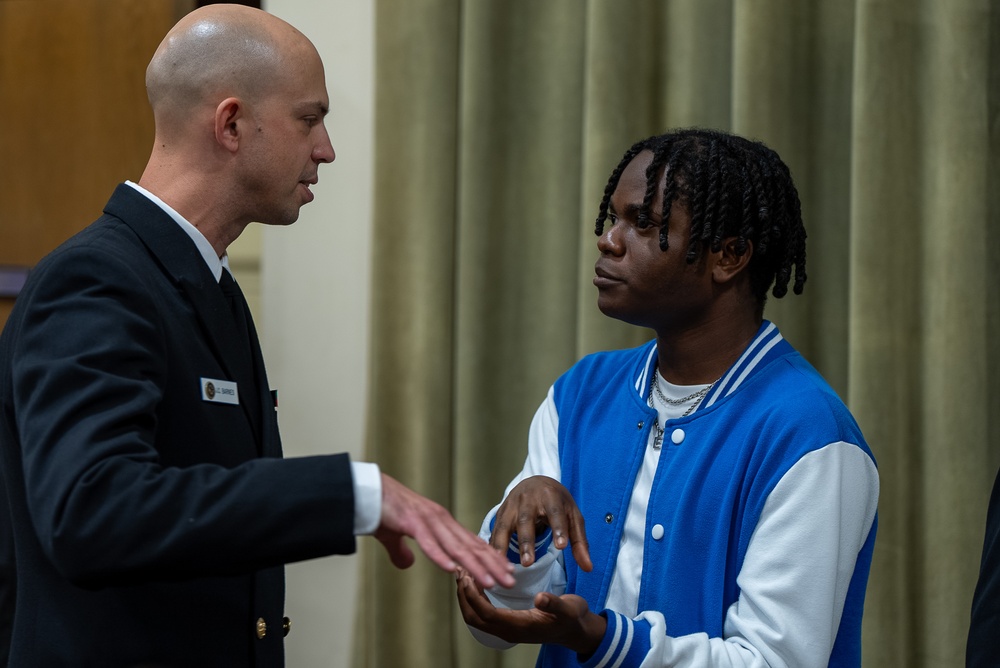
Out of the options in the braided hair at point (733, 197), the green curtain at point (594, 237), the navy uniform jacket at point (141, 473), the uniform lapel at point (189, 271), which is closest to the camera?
the navy uniform jacket at point (141, 473)

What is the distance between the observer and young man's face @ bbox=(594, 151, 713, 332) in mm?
1554

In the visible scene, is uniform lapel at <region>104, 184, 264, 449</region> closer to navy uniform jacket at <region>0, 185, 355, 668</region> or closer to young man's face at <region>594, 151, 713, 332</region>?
navy uniform jacket at <region>0, 185, 355, 668</region>

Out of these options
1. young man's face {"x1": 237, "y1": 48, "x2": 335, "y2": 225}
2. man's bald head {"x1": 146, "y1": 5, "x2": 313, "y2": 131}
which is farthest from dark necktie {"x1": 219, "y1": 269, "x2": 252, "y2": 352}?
man's bald head {"x1": 146, "y1": 5, "x2": 313, "y2": 131}

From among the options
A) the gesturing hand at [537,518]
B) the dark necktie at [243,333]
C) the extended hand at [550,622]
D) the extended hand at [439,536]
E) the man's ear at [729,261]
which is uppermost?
the man's ear at [729,261]

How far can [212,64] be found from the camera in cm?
139

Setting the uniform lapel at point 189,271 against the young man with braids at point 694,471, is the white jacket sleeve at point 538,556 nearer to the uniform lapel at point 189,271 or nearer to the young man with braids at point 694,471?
the young man with braids at point 694,471

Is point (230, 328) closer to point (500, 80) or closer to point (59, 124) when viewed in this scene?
point (500, 80)

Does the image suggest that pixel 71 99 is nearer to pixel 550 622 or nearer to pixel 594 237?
pixel 594 237

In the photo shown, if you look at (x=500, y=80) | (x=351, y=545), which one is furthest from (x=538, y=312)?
(x=351, y=545)

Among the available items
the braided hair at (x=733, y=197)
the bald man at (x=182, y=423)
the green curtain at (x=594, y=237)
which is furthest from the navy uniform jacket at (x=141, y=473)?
the green curtain at (x=594, y=237)

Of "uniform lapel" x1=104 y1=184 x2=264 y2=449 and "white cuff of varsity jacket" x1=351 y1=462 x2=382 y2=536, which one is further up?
"uniform lapel" x1=104 y1=184 x2=264 y2=449

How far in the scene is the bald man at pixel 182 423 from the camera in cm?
104

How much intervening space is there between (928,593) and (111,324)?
1.70 meters

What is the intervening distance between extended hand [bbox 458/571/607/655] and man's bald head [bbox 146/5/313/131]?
70 cm
